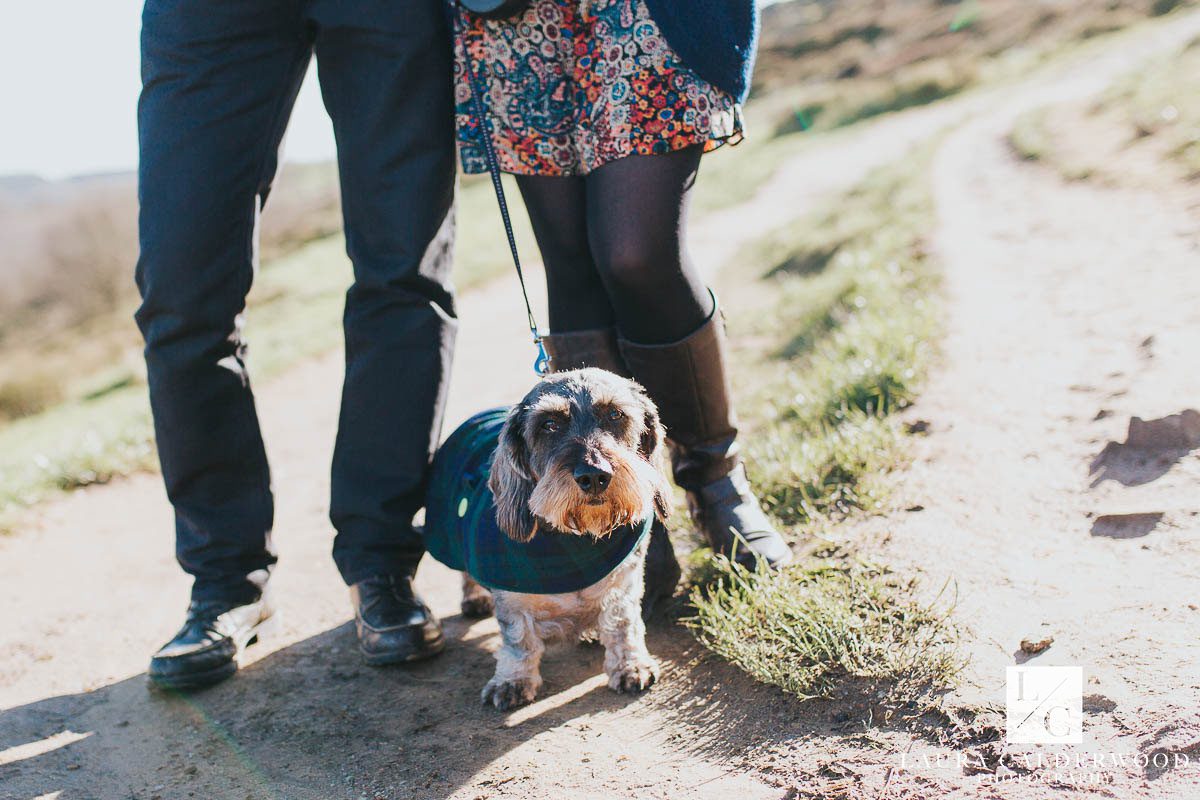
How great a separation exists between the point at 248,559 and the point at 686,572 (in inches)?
57.4

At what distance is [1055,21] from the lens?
36.1 m

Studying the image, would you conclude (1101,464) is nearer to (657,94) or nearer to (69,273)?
(657,94)

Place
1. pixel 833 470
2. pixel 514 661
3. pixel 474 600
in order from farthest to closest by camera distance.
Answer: pixel 833 470, pixel 474 600, pixel 514 661

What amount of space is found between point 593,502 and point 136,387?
346 inches

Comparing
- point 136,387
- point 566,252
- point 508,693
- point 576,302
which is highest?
point 566,252

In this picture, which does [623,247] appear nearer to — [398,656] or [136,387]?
[398,656]

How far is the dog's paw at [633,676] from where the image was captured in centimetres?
279

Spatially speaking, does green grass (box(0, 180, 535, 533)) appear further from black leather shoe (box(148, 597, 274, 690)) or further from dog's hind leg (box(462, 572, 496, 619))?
dog's hind leg (box(462, 572, 496, 619))

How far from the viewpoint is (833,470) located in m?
3.75

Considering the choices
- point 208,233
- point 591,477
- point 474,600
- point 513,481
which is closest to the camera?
point 591,477

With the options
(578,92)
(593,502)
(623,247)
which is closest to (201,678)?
(593,502)

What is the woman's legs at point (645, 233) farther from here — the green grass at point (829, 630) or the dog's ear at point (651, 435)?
the green grass at point (829, 630)

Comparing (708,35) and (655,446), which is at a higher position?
(708,35)

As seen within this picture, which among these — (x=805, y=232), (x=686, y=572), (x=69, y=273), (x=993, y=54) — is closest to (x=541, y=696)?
(x=686, y=572)
